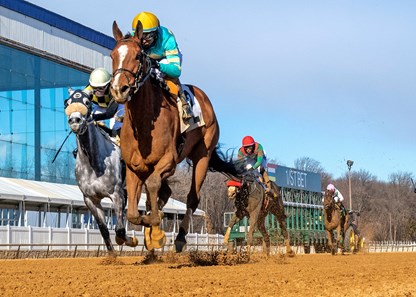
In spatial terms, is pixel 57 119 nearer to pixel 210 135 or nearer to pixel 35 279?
pixel 210 135

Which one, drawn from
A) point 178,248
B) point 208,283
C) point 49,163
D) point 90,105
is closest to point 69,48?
point 49,163

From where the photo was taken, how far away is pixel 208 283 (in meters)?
7.96

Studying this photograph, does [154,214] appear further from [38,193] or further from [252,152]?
[38,193]

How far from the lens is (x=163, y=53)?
36.2 ft

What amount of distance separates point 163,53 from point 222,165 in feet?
10.3

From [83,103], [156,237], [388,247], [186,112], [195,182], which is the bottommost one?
[388,247]

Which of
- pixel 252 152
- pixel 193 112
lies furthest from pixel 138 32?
pixel 252 152

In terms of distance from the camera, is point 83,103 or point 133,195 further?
point 83,103

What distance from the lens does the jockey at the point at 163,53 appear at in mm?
10641

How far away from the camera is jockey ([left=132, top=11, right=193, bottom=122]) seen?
34.9 feet

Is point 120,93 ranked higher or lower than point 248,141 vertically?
lower

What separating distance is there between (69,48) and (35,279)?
35.0m

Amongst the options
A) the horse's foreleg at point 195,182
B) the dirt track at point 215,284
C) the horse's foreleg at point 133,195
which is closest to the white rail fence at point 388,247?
the horse's foreleg at point 195,182

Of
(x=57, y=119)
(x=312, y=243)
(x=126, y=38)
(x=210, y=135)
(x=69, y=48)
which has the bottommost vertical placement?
(x=312, y=243)
